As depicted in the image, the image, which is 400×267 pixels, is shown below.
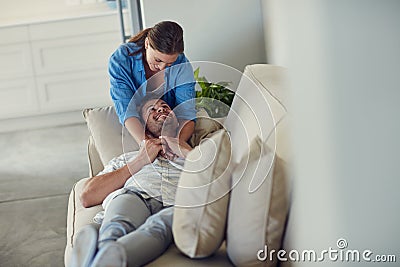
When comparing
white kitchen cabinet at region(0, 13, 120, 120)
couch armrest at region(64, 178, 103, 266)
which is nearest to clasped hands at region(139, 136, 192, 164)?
couch armrest at region(64, 178, 103, 266)

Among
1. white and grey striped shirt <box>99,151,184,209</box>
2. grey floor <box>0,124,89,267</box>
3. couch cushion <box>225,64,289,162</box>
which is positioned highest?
couch cushion <box>225,64,289,162</box>

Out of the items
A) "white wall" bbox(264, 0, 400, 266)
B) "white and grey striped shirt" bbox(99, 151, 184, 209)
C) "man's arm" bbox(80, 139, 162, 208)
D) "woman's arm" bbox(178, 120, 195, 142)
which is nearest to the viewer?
"white wall" bbox(264, 0, 400, 266)

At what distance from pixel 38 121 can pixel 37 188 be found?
144 cm

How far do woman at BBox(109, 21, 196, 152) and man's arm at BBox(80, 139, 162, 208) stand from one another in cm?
11

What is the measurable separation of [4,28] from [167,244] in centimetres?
381

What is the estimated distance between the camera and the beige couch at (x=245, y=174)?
4.75 feet

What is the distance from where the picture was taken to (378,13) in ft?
3.34

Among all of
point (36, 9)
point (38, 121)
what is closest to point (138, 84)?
point (38, 121)

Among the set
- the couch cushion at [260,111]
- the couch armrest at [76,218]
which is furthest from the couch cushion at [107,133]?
the couch cushion at [260,111]

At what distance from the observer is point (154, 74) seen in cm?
249

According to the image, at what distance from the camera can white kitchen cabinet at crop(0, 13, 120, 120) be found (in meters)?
5.03

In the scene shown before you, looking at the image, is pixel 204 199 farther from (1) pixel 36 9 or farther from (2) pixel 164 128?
(1) pixel 36 9

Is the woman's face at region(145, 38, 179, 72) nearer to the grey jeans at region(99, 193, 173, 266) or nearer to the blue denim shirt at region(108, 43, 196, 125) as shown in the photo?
the blue denim shirt at region(108, 43, 196, 125)

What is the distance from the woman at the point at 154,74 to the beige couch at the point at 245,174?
0.39 ft
